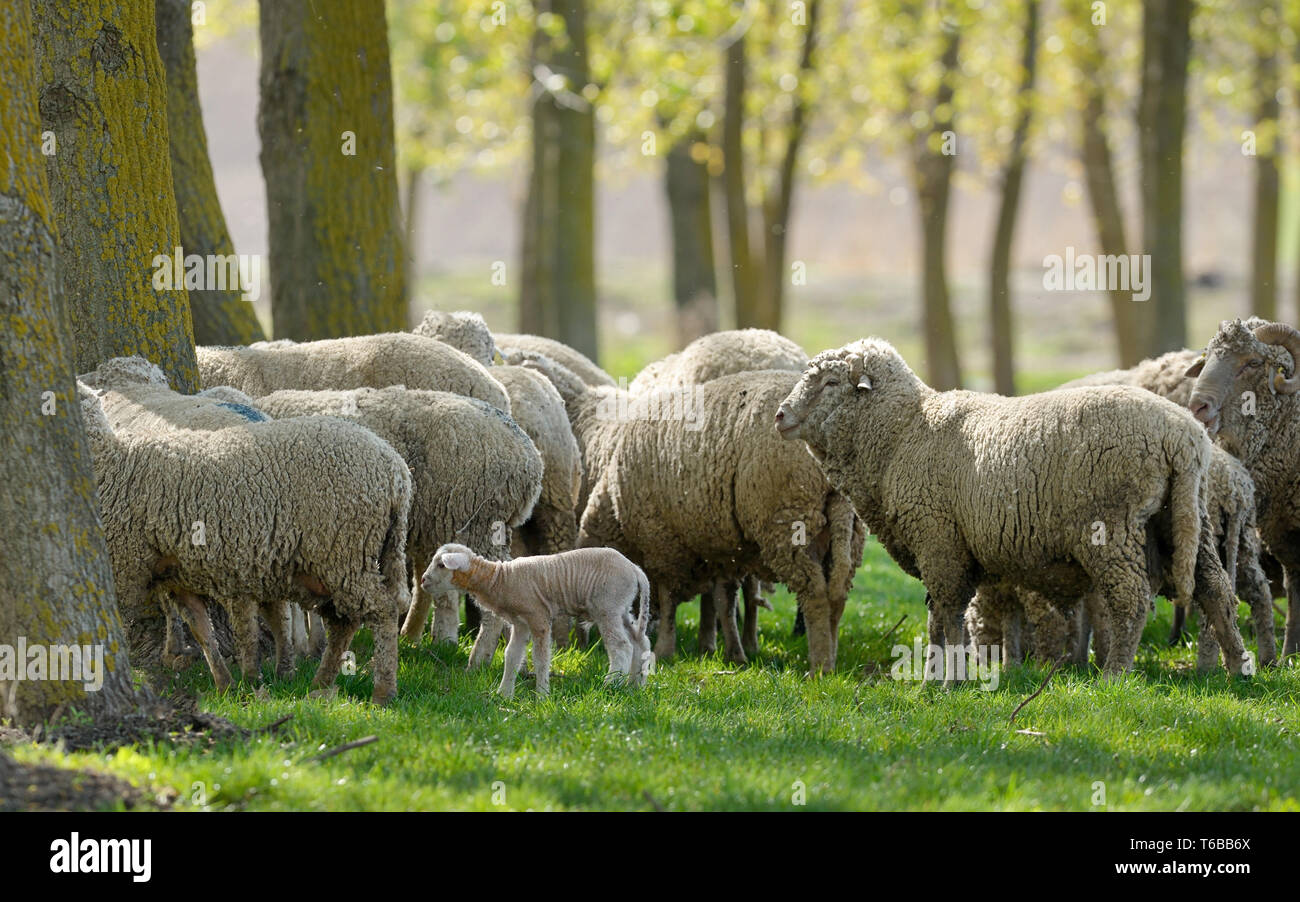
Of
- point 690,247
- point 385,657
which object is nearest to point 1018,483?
Answer: point 385,657

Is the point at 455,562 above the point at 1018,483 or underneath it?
underneath

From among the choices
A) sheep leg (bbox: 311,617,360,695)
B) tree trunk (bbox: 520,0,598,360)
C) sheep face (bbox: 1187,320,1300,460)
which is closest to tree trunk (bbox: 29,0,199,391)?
sheep leg (bbox: 311,617,360,695)

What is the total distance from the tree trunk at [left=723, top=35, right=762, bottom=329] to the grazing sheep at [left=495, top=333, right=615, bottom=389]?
7.73 metres

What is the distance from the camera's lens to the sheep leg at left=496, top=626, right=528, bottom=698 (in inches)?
288

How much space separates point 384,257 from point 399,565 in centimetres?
494

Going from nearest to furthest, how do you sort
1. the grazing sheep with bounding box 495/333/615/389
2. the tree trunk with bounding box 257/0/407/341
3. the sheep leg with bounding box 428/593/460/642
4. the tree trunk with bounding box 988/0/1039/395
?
the sheep leg with bounding box 428/593/460/642 < the tree trunk with bounding box 257/0/407/341 < the grazing sheep with bounding box 495/333/615/389 < the tree trunk with bounding box 988/0/1039/395

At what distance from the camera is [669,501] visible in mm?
9172

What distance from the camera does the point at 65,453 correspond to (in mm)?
6051

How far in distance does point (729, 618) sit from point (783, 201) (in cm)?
1212

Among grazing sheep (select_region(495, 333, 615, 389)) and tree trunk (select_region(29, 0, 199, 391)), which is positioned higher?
tree trunk (select_region(29, 0, 199, 391))

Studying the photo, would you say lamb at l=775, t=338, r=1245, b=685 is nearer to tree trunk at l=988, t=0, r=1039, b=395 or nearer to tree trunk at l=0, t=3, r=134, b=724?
tree trunk at l=0, t=3, r=134, b=724

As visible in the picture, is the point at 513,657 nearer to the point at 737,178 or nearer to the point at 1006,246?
the point at 737,178

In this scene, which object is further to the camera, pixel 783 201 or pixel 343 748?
pixel 783 201
